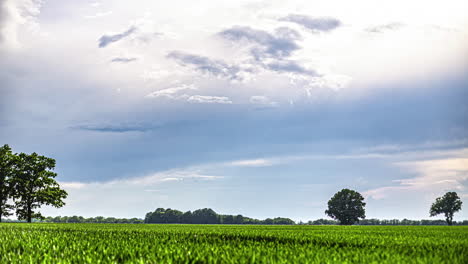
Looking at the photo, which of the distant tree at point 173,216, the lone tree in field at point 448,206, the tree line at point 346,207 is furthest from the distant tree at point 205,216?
the lone tree in field at point 448,206

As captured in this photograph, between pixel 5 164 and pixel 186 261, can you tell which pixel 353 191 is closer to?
pixel 5 164

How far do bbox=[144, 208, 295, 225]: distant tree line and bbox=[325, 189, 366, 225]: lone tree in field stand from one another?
50.4 metres

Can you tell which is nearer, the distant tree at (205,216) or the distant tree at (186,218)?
the distant tree at (186,218)

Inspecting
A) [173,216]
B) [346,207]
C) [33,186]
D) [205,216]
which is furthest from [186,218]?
[33,186]

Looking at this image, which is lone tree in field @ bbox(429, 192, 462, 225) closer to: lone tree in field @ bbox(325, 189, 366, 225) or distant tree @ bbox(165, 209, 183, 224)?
lone tree in field @ bbox(325, 189, 366, 225)

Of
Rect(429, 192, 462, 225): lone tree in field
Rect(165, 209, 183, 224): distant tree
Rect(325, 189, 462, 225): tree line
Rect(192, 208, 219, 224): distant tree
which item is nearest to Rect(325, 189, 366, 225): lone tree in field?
Rect(325, 189, 462, 225): tree line

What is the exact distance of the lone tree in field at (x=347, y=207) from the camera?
10544cm

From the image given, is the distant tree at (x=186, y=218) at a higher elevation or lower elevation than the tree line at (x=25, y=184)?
lower

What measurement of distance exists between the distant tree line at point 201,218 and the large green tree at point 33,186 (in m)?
88.8

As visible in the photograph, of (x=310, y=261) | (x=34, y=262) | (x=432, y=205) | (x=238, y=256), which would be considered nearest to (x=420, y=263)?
(x=310, y=261)

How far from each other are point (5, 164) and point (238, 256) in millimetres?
70219

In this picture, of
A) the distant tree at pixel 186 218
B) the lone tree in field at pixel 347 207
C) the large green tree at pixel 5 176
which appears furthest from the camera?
the distant tree at pixel 186 218

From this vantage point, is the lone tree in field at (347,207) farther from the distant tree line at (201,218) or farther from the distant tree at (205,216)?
the distant tree at (205,216)

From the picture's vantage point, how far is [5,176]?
65688 millimetres
